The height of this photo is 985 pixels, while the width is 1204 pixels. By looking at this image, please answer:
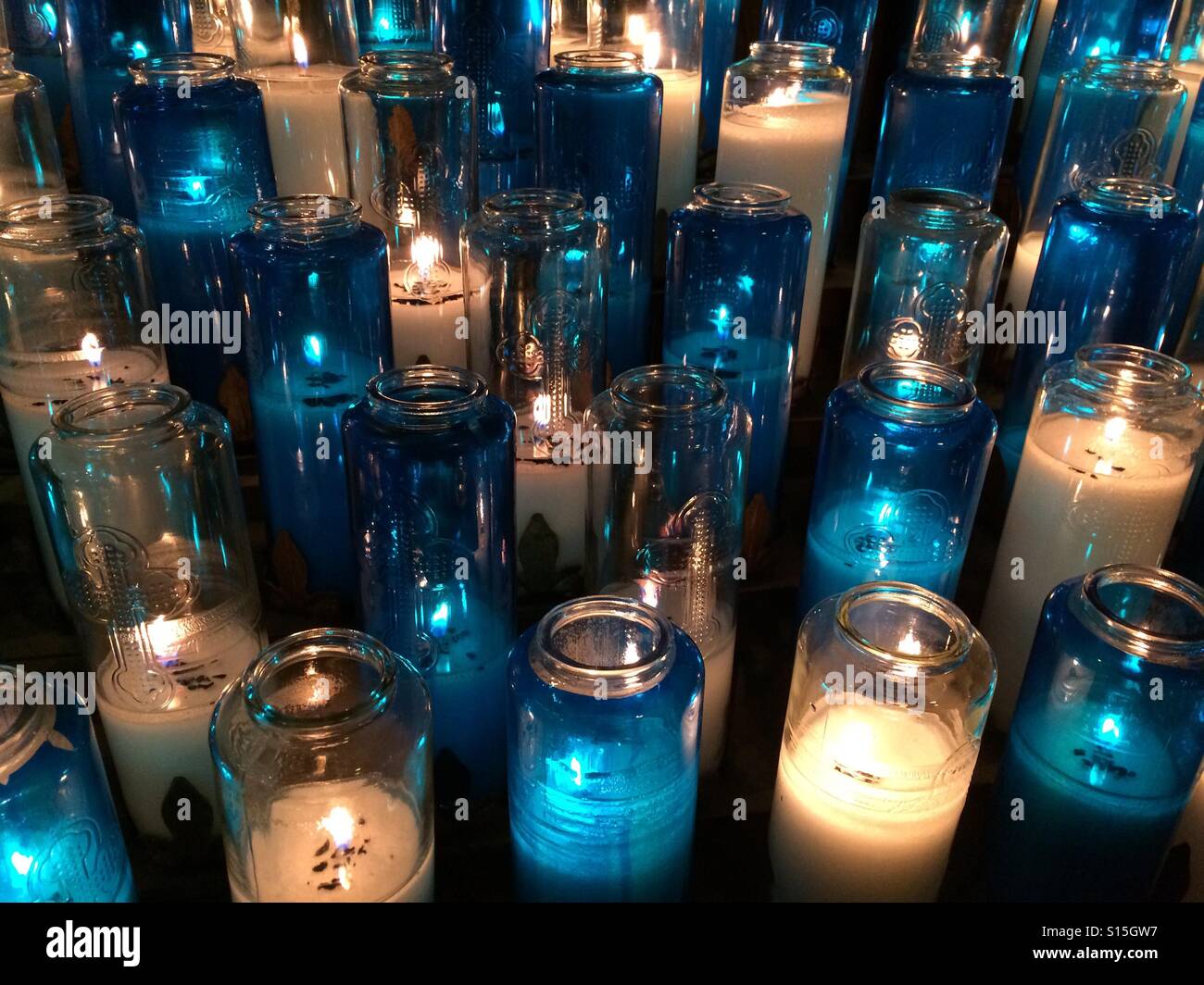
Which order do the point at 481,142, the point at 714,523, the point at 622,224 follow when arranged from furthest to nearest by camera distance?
1. the point at 481,142
2. the point at 622,224
3. the point at 714,523

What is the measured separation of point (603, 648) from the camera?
77 cm

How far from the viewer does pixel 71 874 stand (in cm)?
73

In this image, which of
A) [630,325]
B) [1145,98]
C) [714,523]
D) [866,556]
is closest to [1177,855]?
[866,556]

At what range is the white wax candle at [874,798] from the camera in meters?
0.80

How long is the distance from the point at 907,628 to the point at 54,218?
88 cm

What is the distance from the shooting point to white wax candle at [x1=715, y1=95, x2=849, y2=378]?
1.27 meters

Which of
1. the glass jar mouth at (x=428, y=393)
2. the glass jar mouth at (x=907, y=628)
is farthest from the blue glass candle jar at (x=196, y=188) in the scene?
the glass jar mouth at (x=907, y=628)

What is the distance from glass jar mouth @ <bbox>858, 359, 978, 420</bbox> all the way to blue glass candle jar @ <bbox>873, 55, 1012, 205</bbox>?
1.43 feet

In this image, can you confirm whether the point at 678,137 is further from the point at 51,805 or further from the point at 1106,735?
the point at 51,805

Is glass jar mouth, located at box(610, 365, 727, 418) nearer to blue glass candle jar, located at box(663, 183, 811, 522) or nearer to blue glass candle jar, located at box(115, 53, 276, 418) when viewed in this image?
blue glass candle jar, located at box(663, 183, 811, 522)

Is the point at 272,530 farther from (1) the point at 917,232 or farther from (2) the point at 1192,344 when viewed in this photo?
(2) the point at 1192,344

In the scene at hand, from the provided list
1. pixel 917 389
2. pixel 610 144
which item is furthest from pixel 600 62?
pixel 917 389

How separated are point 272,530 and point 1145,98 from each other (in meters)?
1.16

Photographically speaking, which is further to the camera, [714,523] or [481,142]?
[481,142]
